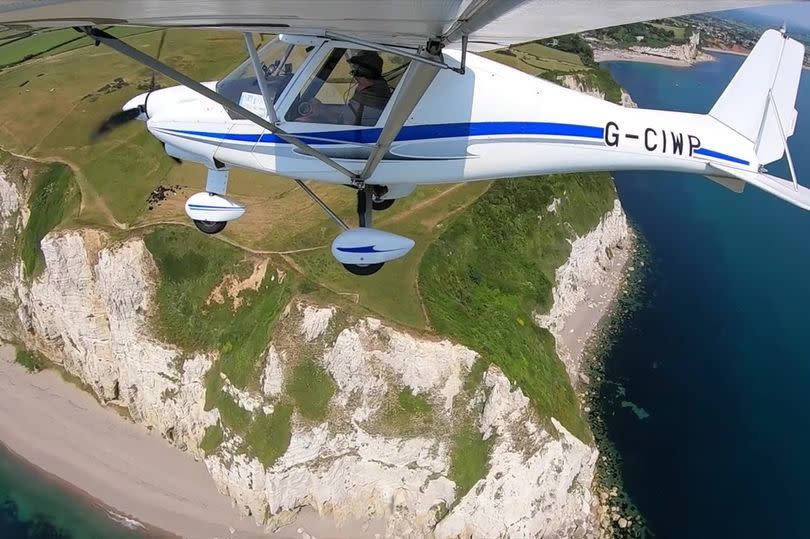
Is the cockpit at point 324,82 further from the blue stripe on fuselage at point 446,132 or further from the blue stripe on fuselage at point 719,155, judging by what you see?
the blue stripe on fuselage at point 719,155

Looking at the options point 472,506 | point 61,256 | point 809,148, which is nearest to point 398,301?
point 472,506

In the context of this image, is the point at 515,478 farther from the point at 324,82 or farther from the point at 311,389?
the point at 324,82

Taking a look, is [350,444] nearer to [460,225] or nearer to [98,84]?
[460,225]

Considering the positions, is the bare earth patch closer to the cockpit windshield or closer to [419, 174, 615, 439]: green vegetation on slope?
[419, 174, 615, 439]: green vegetation on slope

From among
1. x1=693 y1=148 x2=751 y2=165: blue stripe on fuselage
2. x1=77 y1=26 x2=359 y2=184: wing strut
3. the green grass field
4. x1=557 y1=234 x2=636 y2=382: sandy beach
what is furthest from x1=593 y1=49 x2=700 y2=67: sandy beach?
x1=77 y1=26 x2=359 y2=184: wing strut

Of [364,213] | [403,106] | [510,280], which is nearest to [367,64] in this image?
[403,106]

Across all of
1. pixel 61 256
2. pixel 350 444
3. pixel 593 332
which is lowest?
pixel 593 332
